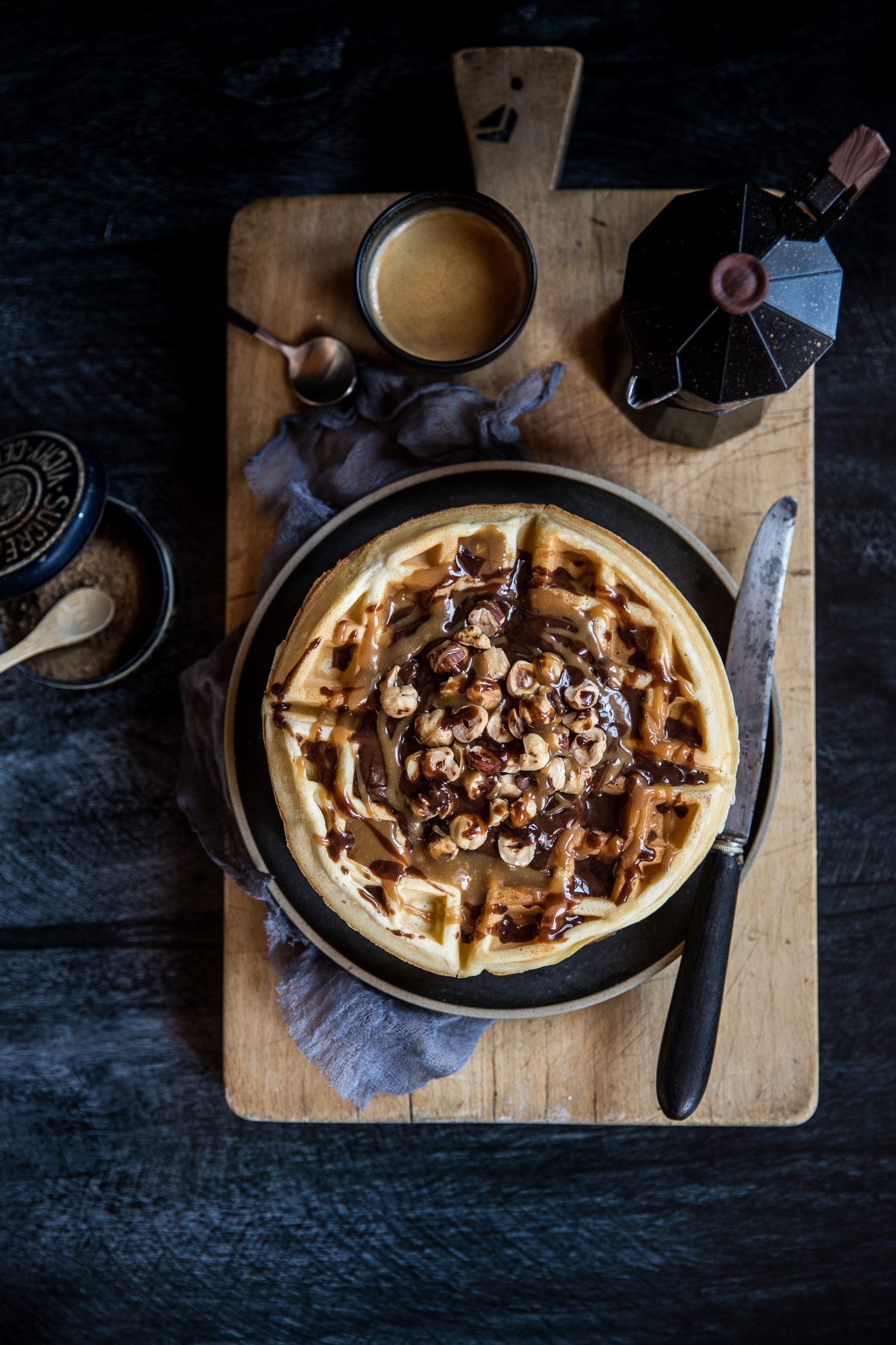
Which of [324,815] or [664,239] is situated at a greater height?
[664,239]

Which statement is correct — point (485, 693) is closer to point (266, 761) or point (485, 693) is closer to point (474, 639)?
point (474, 639)

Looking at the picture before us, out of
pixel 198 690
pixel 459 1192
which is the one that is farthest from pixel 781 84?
pixel 459 1192

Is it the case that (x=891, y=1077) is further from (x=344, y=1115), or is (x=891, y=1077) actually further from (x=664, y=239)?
(x=664, y=239)

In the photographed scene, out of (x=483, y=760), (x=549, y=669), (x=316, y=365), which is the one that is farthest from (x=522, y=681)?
(x=316, y=365)

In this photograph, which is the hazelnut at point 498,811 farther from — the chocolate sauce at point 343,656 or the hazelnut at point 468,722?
the chocolate sauce at point 343,656

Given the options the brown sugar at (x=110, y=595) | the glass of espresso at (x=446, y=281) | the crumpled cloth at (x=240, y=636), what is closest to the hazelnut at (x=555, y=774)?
the crumpled cloth at (x=240, y=636)

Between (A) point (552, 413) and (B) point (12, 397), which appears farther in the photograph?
(B) point (12, 397)
